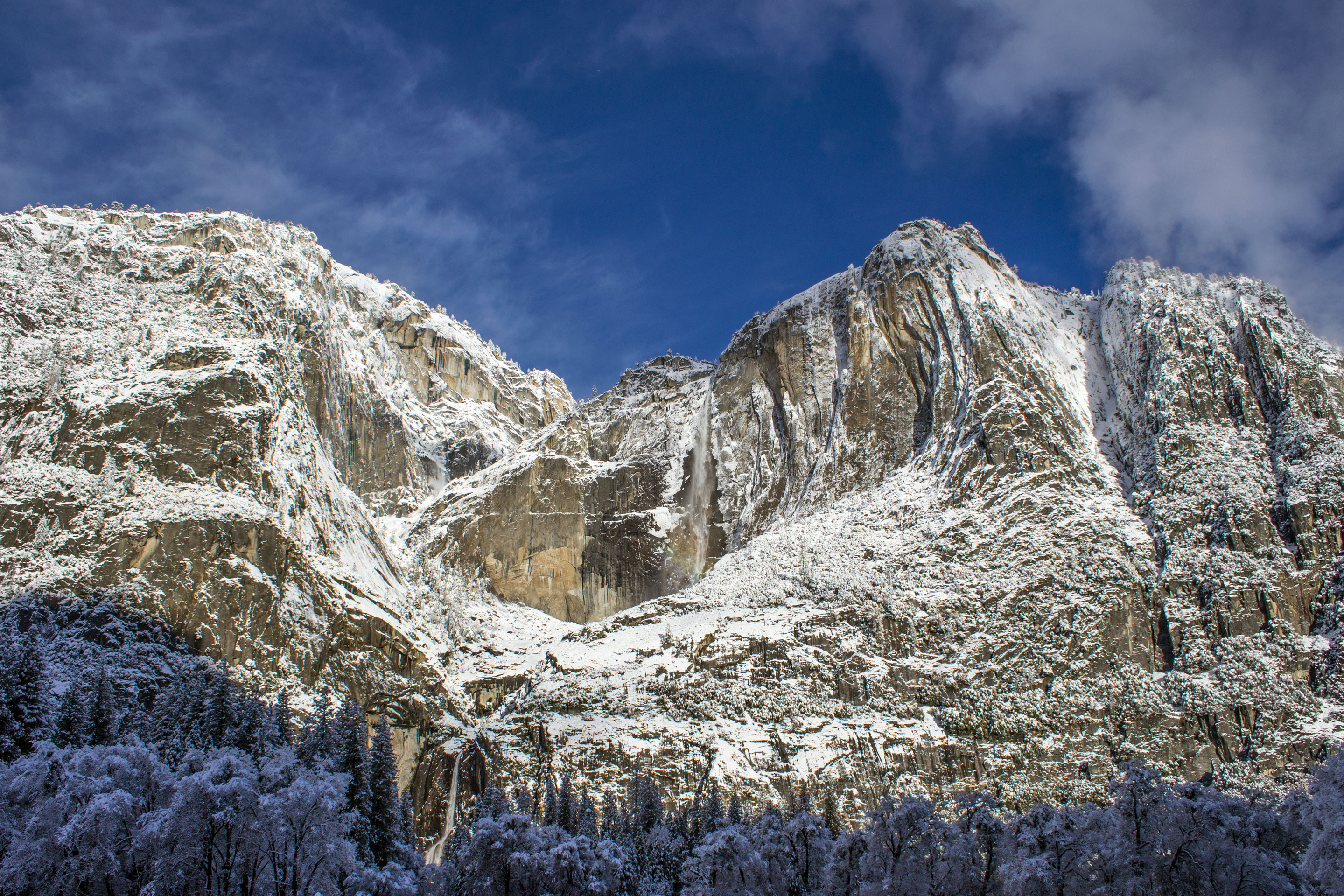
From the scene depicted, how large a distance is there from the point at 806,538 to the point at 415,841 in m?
66.6

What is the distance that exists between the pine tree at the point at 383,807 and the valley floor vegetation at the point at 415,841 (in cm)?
12

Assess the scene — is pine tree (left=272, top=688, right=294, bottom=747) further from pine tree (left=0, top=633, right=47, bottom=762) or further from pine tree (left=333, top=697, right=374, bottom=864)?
pine tree (left=0, top=633, right=47, bottom=762)

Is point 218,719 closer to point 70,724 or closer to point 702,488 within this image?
point 70,724

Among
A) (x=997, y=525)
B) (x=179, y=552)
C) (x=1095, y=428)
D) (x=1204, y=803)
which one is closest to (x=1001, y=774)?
(x=997, y=525)

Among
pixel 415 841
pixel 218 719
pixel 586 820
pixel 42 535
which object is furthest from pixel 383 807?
pixel 42 535

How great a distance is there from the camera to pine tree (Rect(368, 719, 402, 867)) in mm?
62125

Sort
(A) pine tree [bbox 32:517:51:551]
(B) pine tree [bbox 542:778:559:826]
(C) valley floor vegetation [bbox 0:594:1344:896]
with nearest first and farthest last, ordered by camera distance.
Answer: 1. (C) valley floor vegetation [bbox 0:594:1344:896]
2. (B) pine tree [bbox 542:778:559:826]
3. (A) pine tree [bbox 32:517:51:551]

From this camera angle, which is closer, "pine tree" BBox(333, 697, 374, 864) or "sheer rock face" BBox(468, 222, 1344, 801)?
"pine tree" BBox(333, 697, 374, 864)

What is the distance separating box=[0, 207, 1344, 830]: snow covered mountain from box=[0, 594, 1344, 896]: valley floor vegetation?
2604 cm

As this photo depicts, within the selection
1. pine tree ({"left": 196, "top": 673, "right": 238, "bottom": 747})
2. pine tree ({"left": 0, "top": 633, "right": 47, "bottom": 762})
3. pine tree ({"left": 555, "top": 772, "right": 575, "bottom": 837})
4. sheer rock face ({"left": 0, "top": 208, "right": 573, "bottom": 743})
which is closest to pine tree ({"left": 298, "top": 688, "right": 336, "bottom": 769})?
pine tree ({"left": 196, "top": 673, "right": 238, "bottom": 747})

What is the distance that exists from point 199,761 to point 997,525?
8524 centimetres

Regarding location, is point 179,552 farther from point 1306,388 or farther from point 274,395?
point 1306,388

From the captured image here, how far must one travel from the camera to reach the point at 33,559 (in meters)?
99.7

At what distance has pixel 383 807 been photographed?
210ft
